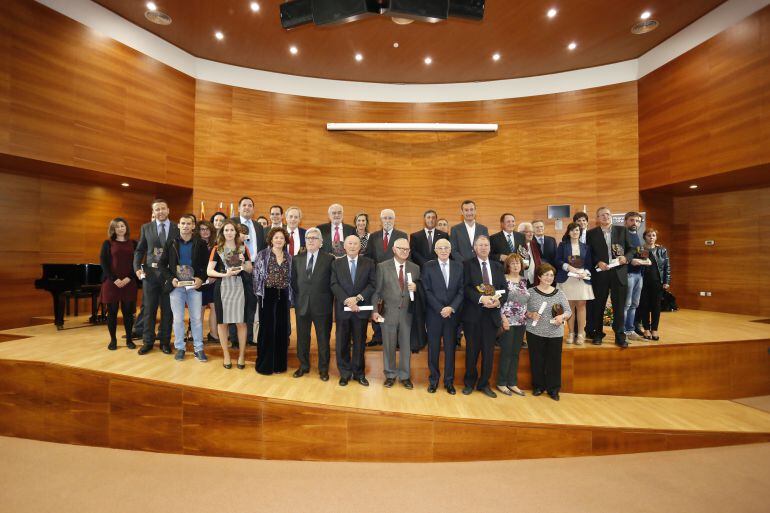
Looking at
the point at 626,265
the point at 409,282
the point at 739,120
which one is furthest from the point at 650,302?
A: the point at 739,120

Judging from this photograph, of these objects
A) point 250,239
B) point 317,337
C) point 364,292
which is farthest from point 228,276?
point 364,292

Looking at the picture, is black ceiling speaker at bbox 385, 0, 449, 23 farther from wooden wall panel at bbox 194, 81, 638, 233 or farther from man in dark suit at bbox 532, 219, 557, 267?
wooden wall panel at bbox 194, 81, 638, 233

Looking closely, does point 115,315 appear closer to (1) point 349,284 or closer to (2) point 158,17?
(1) point 349,284

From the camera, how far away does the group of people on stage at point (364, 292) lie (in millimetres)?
3680

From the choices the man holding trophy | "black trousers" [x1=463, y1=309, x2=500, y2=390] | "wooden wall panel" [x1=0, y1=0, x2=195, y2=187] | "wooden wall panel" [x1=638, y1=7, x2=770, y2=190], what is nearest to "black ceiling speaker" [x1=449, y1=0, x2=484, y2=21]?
"black trousers" [x1=463, y1=309, x2=500, y2=390]

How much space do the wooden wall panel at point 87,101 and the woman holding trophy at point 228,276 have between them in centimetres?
389

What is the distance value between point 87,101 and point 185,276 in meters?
4.25

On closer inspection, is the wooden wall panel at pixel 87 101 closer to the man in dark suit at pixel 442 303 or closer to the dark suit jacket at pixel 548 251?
the man in dark suit at pixel 442 303

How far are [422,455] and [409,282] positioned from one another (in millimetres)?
1485

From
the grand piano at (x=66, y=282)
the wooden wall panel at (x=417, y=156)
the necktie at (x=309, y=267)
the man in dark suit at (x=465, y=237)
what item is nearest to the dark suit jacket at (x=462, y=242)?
the man in dark suit at (x=465, y=237)

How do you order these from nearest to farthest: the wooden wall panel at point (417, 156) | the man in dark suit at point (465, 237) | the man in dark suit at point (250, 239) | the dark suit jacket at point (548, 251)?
1. the man in dark suit at point (250, 239)
2. the man in dark suit at point (465, 237)
3. the dark suit jacket at point (548, 251)
4. the wooden wall panel at point (417, 156)

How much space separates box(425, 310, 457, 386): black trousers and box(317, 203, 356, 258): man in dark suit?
1335 mm

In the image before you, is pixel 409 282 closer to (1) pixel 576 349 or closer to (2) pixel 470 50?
(1) pixel 576 349

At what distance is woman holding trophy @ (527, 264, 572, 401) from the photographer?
3828 mm
